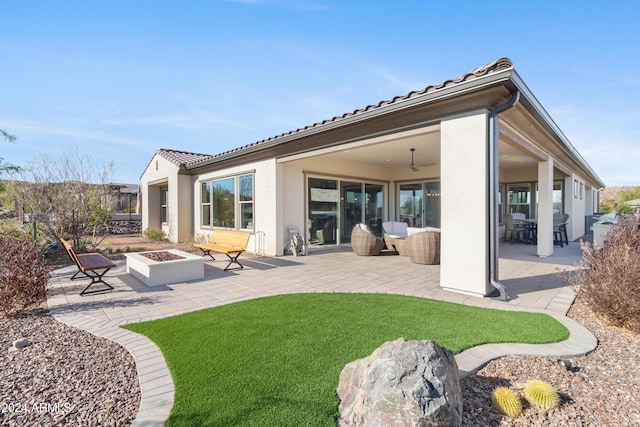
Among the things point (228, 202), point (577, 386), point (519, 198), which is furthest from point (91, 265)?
point (519, 198)

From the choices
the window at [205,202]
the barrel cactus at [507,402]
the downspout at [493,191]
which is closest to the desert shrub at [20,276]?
the barrel cactus at [507,402]

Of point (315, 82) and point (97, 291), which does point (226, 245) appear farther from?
point (315, 82)

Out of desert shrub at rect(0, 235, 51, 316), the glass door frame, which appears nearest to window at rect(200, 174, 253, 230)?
the glass door frame

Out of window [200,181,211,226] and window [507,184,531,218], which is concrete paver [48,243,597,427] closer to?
window [200,181,211,226]

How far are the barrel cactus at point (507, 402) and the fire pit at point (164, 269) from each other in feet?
18.1

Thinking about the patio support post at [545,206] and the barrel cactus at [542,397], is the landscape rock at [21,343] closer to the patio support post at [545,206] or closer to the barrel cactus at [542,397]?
the barrel cactus at [542,397]

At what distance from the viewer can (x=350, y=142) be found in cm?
701

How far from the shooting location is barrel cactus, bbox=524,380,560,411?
2145mm

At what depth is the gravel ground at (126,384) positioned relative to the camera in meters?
2.09

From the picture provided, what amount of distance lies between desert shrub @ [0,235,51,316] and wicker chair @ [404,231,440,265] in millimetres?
7052

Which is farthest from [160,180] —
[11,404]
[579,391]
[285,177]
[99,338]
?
[579,391]

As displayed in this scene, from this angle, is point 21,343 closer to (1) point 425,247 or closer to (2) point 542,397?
(2) point 542,397

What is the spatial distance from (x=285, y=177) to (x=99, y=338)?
652 cm

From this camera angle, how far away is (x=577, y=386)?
2461 mm
